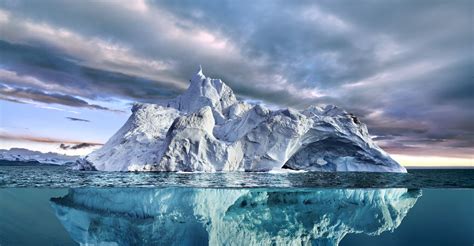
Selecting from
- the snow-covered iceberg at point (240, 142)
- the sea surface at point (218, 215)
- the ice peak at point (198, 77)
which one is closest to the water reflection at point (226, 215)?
the sea surface at point (218, 215)

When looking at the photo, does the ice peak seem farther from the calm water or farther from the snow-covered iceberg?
the calm water

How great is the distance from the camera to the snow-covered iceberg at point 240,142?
3612 centimetres

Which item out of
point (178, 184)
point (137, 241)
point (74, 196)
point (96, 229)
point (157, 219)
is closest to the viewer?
point (137, 241)

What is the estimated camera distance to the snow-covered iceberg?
36125 millimetres

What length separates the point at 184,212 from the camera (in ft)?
62.1

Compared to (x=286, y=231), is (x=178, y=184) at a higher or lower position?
higher

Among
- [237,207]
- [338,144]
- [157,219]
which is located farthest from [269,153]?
[157,219]

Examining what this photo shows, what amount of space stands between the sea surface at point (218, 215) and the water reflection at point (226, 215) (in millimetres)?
46

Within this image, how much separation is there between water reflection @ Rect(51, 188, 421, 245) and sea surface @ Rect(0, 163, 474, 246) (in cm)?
5

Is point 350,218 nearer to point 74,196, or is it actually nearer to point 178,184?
point 178,184

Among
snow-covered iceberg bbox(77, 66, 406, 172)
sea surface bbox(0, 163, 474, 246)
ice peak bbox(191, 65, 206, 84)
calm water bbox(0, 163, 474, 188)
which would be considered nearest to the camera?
sea surface bbox(0, 163, 474, 246)

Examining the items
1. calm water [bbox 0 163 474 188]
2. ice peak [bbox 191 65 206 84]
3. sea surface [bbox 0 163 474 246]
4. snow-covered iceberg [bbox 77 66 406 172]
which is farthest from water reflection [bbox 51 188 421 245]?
ice peak [bbox 191 65 206 84]

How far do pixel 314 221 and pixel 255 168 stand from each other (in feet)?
67.9

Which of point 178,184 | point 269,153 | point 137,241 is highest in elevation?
point 269,153
